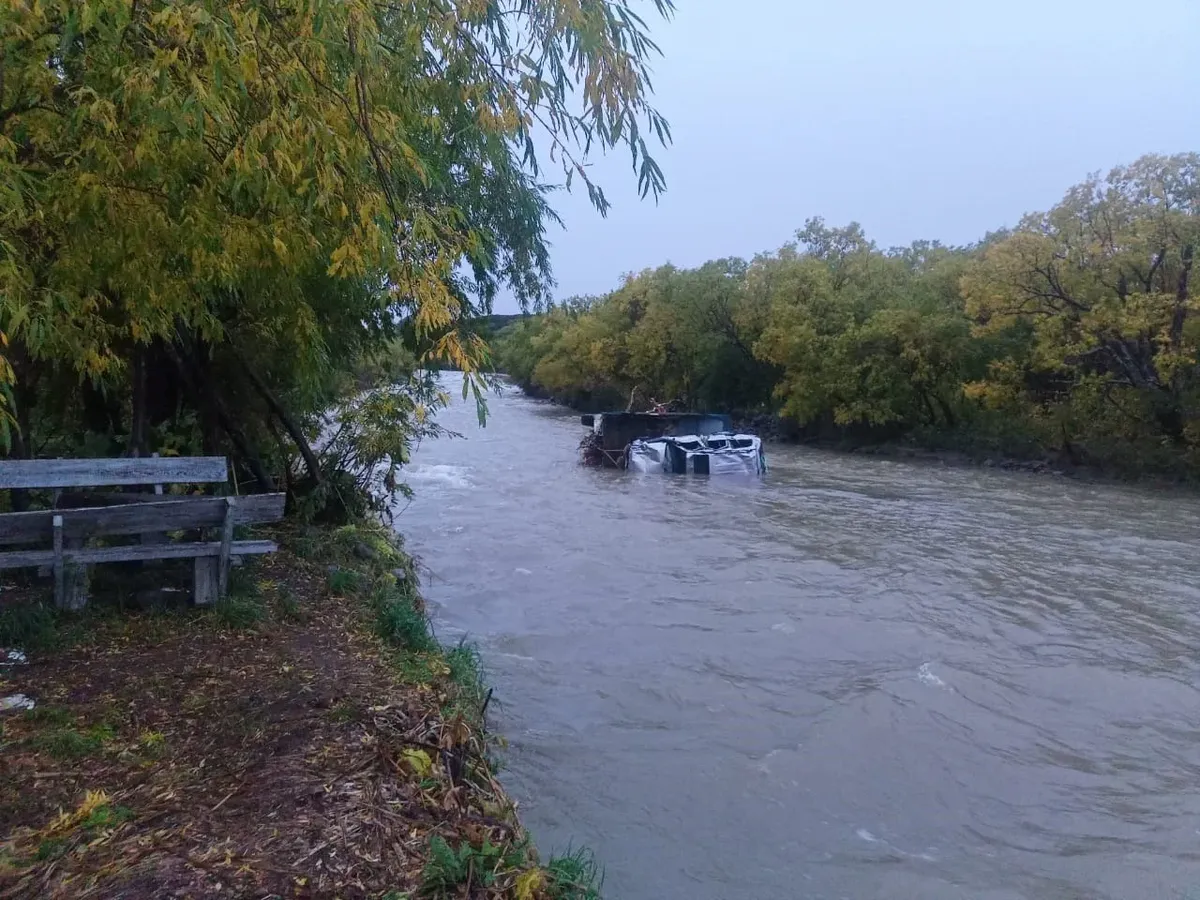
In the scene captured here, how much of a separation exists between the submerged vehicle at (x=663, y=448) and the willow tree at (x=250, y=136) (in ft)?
73.3

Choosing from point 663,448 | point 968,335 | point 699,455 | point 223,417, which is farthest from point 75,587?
point 968,335

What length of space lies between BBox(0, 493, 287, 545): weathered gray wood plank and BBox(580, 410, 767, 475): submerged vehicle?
71.7 feet

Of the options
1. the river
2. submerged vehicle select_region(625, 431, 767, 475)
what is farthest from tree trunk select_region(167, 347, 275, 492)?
submerged vehicle select_region(625, 431, 767, 475)

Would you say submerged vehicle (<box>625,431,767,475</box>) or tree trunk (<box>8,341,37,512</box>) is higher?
tree trunk (<box>8,341,37,512</box>)

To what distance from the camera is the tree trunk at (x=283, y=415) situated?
33.6 feet

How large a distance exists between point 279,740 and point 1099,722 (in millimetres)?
7533

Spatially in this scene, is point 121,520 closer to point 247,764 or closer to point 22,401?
point 247,764

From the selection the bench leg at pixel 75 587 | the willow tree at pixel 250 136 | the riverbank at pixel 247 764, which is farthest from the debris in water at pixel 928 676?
the bench leg at pixel 75 587

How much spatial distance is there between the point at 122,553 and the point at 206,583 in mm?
673

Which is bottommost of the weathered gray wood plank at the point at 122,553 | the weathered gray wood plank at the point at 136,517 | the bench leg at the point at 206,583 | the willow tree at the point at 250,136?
the bench leg at the point at 206,583

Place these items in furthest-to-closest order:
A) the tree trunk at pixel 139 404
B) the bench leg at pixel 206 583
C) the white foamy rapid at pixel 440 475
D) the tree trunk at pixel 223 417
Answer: the white foamy rapid at pixel 440 475
the tree trunk at pixel 223 417
the tree trunk at pixel 139 404
the bench leg at pixel 206 583

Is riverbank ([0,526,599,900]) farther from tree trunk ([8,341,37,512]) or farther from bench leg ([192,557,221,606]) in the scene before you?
tree trunk ([8,341,37,512])

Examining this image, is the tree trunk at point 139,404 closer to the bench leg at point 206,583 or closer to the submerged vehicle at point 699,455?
the bench leg at point 206,583

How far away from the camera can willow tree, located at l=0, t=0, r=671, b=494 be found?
407 cm
